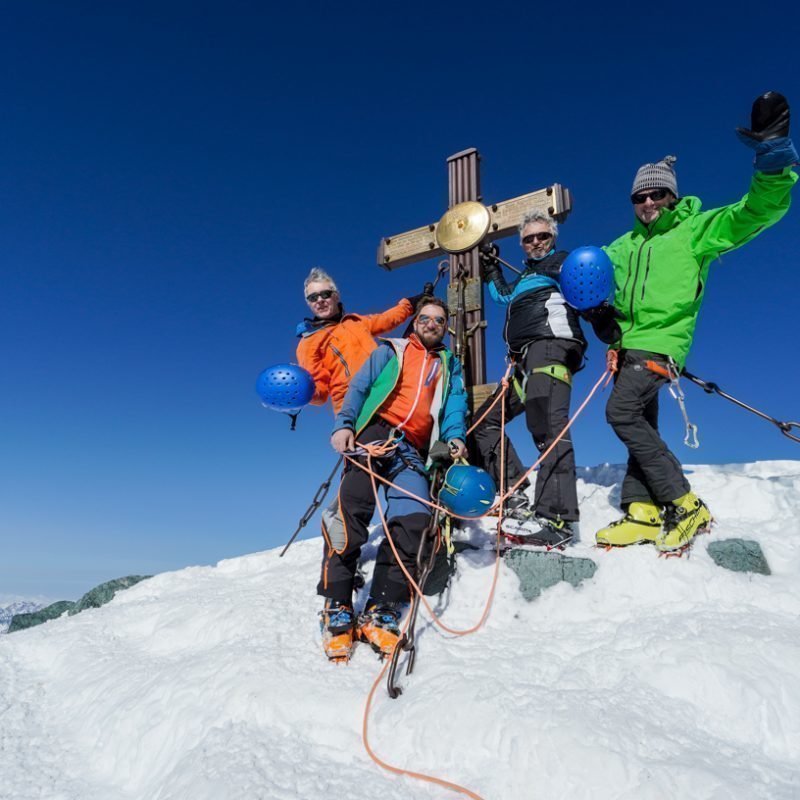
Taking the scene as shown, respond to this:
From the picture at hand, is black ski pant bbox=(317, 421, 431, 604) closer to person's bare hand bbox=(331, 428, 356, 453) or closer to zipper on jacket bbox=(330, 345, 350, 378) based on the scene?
person's bare hand bbox=(331, 428, 356, 453)

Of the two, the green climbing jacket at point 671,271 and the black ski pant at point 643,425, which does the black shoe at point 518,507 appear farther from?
the green climbing jacket at point 671,271

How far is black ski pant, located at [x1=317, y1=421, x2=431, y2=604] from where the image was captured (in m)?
3.63

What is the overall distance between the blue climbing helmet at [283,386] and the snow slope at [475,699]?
159 centimetres

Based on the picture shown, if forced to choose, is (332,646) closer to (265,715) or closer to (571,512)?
(265,715)

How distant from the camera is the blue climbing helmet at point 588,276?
406 cm

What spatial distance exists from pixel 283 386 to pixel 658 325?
9.90 ft

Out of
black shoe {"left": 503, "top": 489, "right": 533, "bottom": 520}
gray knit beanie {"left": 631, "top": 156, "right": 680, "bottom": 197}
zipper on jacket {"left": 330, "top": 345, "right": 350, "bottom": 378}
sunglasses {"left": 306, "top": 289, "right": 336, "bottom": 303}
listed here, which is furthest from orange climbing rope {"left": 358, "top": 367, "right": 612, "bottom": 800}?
sunglasses {"left": 306, "top": 289, "right": 336, "bottom": 303}

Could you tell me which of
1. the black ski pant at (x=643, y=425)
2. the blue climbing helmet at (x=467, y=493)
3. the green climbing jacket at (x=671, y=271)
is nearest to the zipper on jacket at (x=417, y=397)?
the blue climbing helmet at (x=467, y=493)

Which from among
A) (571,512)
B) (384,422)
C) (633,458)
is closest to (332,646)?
(384,422)

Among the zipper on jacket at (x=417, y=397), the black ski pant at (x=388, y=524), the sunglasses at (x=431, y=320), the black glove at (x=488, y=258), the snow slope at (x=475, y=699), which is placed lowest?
the snow slope at (x=475, y=699)

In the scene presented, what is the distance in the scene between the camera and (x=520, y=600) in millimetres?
3795

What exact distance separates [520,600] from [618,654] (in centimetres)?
88

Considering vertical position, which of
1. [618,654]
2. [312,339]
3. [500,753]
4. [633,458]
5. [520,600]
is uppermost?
[312,339]

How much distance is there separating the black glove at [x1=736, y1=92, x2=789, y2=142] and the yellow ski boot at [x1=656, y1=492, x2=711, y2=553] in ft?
7.80
